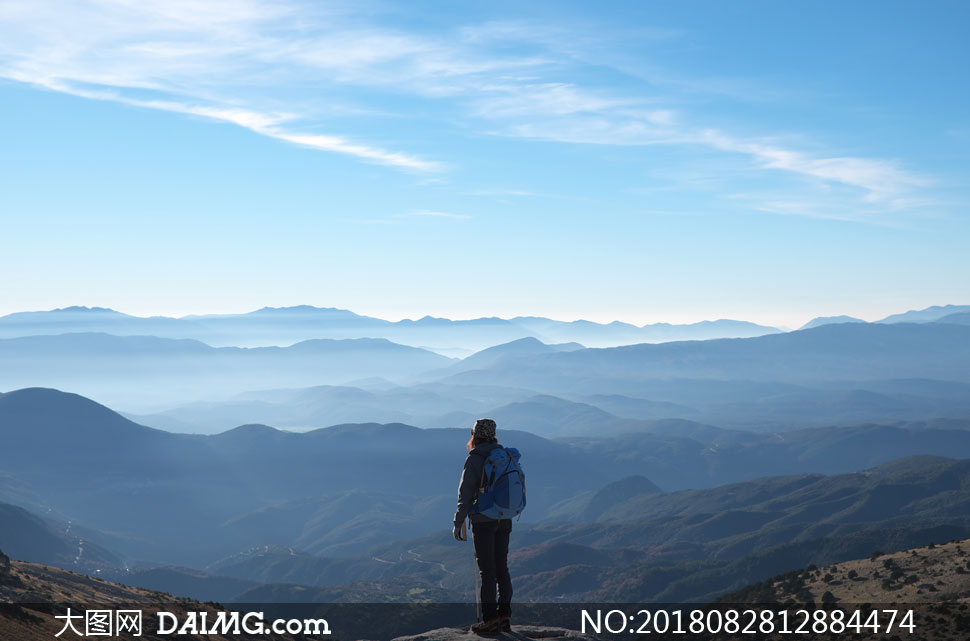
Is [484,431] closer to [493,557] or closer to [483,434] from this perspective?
[483,434]

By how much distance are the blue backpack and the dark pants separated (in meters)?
0.35

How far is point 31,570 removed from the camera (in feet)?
149

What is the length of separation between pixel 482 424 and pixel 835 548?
201 metres

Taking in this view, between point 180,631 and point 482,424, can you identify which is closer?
point 482,424

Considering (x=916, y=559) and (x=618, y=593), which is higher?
(x=916, y=559)

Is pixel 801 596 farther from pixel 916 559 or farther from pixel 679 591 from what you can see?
pixel 679 591

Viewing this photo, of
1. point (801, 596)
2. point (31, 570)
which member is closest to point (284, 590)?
point (31, 570)

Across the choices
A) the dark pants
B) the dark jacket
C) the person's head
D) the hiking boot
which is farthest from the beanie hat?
the hiking boot

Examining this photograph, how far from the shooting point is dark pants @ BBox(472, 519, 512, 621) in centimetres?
1706

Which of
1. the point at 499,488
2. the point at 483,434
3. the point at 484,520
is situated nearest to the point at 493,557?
the point at 484,520

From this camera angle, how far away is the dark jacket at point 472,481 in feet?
54.3

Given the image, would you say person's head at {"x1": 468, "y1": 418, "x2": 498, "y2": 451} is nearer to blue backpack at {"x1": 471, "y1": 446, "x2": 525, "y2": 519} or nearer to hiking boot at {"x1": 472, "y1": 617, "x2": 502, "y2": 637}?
blue backpack at {"x1": 471, "y1": 446, "x2": 525, "y2": 519}

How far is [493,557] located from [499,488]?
5.16 feet

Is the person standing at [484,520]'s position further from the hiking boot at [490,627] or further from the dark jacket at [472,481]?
the hiking boot at [490,627]
